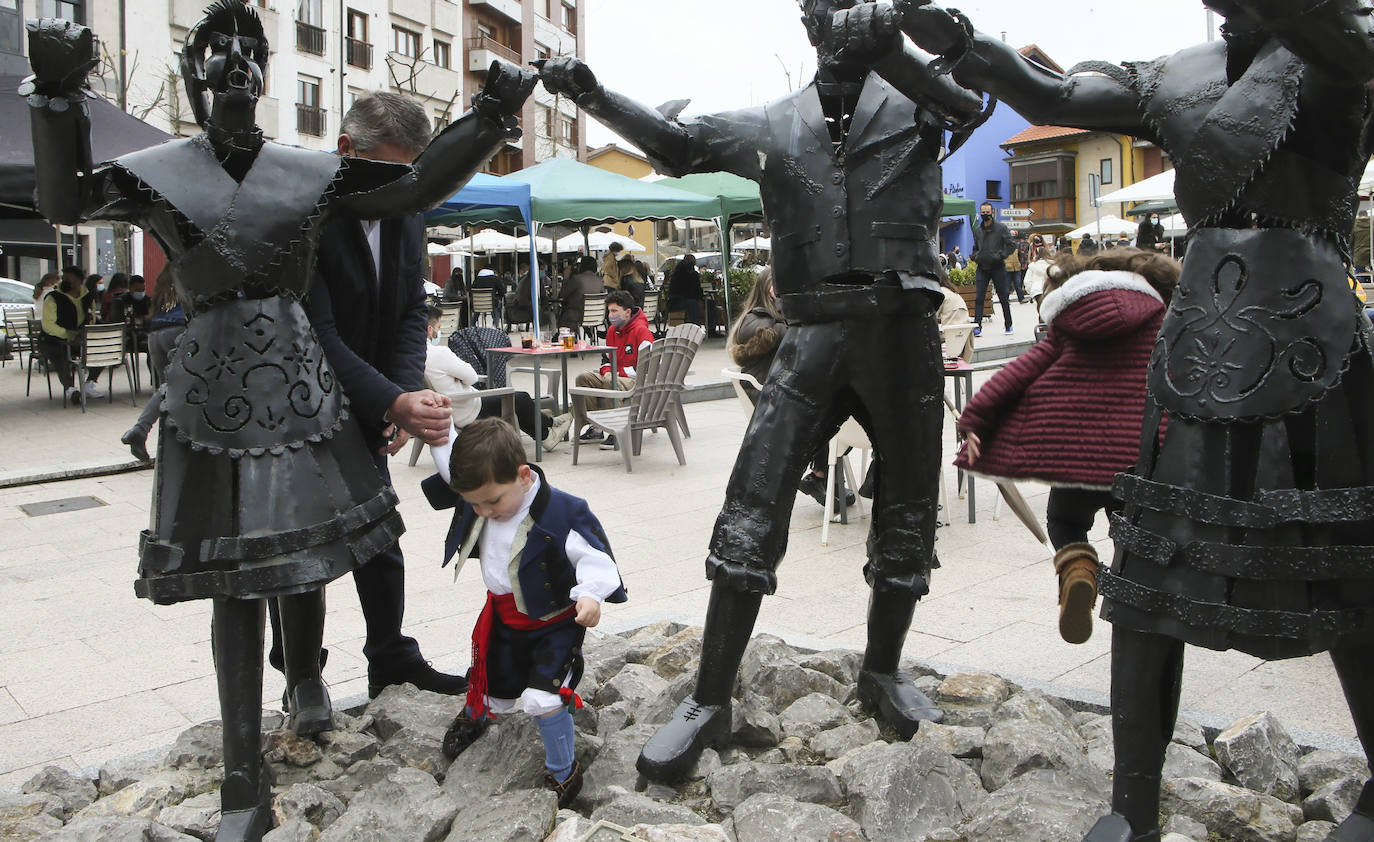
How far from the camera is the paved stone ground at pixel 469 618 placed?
3.68m

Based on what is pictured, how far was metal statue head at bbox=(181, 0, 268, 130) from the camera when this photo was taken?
106 inches

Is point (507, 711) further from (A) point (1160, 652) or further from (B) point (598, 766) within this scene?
(A) point (1160, 652)

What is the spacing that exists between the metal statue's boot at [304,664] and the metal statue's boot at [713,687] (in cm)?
98

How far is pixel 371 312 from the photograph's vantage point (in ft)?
10.6

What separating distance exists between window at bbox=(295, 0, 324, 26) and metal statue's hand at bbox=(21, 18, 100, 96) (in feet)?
106

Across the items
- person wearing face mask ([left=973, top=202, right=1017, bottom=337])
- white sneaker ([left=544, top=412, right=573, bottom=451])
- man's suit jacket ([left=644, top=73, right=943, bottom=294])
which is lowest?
white sneaker ([left=544, top=412, right=573, bottom=451])

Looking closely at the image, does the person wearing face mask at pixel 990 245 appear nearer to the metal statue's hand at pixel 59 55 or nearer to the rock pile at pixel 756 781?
the rock pile at pixel 756 781

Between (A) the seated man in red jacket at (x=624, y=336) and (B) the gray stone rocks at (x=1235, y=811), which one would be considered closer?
(B) the gray stone rocks at (x=1235, y=811)

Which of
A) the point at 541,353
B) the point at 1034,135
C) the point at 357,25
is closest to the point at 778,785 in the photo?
the point at 541,353

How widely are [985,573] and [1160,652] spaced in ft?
10.3

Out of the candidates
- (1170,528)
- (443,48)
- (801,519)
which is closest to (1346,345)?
(1170,528)

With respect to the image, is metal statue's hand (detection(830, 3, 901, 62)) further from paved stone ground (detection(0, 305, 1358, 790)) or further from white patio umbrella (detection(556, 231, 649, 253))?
white patio umbrella (detection(556, 231, 649, 253))

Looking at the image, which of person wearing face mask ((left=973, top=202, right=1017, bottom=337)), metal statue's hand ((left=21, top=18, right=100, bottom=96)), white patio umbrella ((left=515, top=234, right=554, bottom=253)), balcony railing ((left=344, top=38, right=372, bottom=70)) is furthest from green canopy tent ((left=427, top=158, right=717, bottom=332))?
balcony railing ((left=344, top=38, right=372, bottom=70))

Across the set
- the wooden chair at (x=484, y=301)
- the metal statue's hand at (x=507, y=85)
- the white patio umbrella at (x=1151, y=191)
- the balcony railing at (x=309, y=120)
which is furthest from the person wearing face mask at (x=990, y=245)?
the balcony railing at (x=309, y=120)
